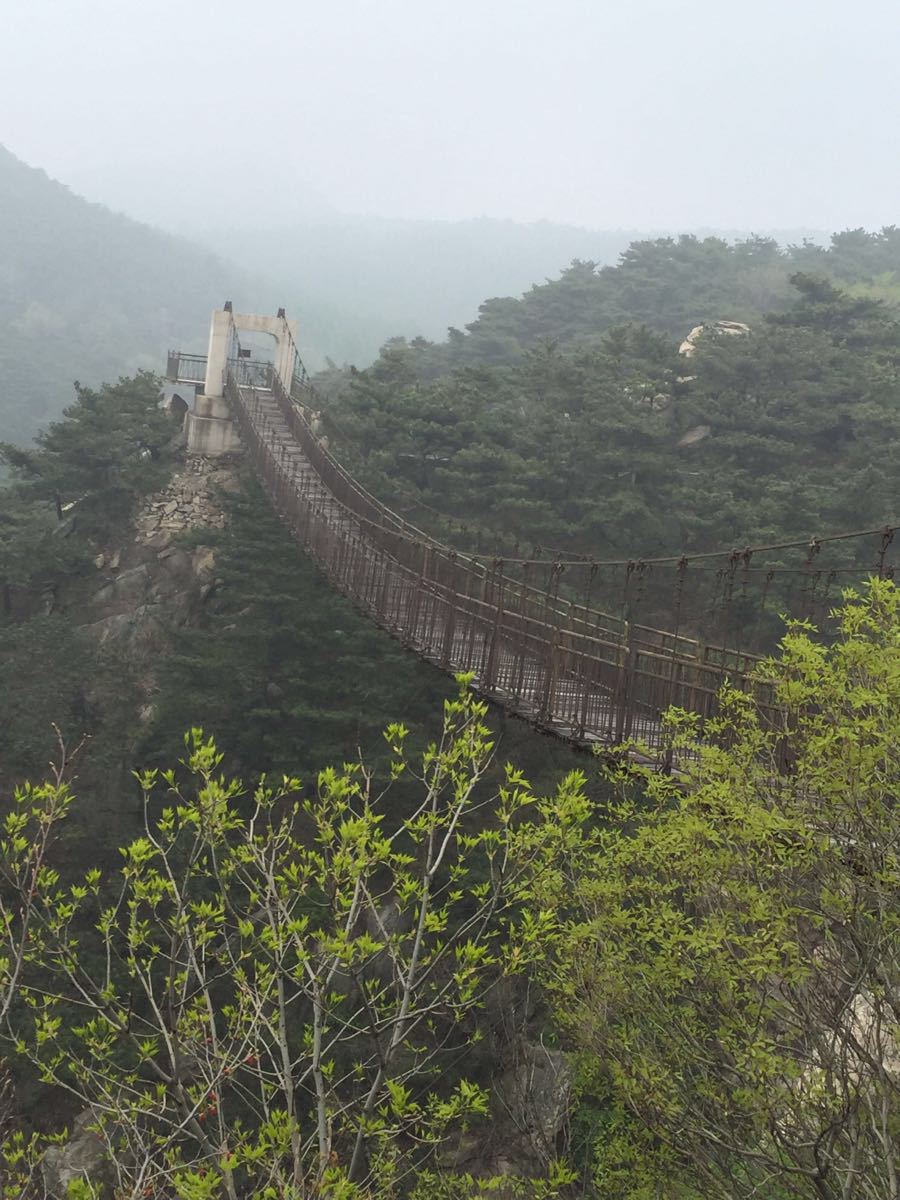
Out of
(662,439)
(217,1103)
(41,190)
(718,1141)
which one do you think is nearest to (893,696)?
(718,1141)

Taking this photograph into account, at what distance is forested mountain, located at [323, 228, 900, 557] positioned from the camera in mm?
18547

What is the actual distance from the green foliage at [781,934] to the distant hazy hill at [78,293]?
45241mm

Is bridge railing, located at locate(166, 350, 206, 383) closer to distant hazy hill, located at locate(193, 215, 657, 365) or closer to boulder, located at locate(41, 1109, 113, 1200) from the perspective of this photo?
boulder, located at locate(41, 1109, 113, 1200)

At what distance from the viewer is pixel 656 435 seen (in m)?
20.3

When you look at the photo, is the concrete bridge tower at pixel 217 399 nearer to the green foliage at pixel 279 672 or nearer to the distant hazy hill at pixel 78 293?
the green foliage at pixel 279 672

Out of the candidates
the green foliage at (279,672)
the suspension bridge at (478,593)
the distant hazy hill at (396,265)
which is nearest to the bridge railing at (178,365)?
the suspension bridge at (478,593)

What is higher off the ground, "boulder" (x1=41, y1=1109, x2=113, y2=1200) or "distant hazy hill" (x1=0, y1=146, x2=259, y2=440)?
"distant hazy hill" (x1=0, y1=146, x2=259, y2=440)

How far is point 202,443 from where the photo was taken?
22.2 metres

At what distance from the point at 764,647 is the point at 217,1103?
563 inches

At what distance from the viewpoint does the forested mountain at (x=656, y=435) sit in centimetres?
1855

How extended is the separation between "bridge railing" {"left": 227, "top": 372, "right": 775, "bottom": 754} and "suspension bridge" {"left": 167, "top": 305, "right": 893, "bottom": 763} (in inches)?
0.9

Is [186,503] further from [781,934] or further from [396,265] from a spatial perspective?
[396,265]

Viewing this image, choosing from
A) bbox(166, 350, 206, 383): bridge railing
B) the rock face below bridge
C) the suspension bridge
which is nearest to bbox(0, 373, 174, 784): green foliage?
the rock face below bridge

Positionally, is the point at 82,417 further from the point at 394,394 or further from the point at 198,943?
the point at 198,943
